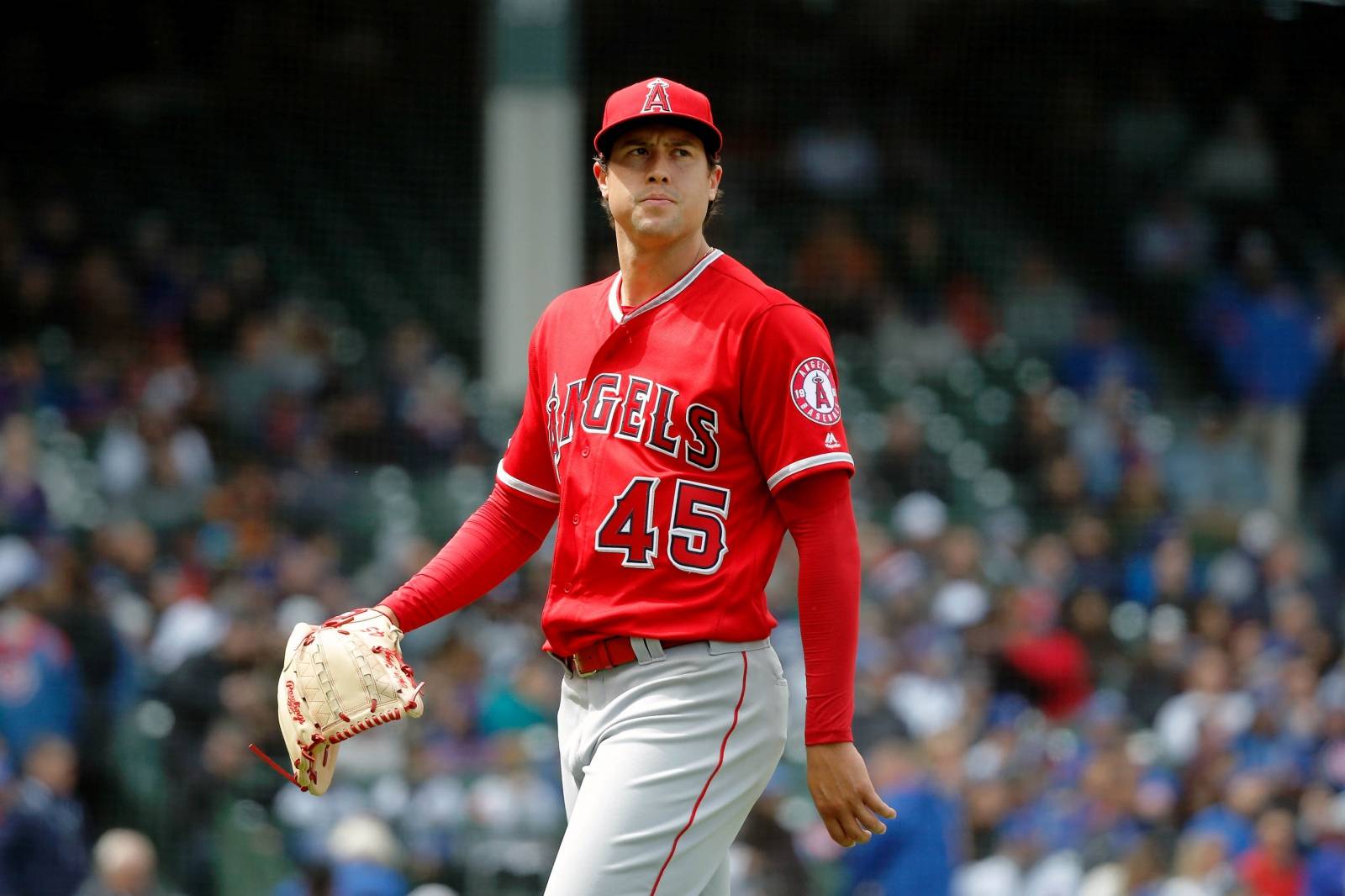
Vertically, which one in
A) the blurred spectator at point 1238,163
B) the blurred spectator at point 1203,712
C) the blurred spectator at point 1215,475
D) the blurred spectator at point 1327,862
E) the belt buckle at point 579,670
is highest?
the blurred spectator at point 1238,163

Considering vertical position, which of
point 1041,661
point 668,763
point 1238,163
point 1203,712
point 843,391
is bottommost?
point 1203,712

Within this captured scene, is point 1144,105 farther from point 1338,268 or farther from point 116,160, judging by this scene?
point 116,160

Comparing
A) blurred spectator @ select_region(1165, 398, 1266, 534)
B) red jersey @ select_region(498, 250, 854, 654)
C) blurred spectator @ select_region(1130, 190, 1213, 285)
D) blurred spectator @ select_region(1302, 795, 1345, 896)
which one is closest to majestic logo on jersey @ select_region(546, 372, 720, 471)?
red jersey @ select_region(498, 250, 854, 654)

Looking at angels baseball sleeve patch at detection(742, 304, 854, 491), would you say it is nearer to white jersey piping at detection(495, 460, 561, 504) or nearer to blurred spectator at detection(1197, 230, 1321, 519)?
white jersey piping at detection(495, 460, 561, 504)

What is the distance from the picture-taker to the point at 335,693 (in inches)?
96.3

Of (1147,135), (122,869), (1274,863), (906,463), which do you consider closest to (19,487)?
→ (122,869)

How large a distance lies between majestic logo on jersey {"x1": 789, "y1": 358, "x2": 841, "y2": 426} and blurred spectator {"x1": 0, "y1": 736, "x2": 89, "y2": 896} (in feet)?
13.9

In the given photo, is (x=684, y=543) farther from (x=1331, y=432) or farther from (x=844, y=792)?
(x=1331, y=432)

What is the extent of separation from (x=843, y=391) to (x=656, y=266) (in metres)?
7.17

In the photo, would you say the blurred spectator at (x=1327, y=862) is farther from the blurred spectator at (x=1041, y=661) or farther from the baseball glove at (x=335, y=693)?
the baseball glove at (x=335, y=693)

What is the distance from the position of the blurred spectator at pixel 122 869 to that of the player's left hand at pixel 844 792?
3855 millimetres

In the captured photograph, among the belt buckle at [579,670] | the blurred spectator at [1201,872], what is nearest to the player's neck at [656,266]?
the belt buckle at [579,670]

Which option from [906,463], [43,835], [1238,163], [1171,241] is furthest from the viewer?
[1238,163]

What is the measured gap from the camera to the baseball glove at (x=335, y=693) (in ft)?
8.02
